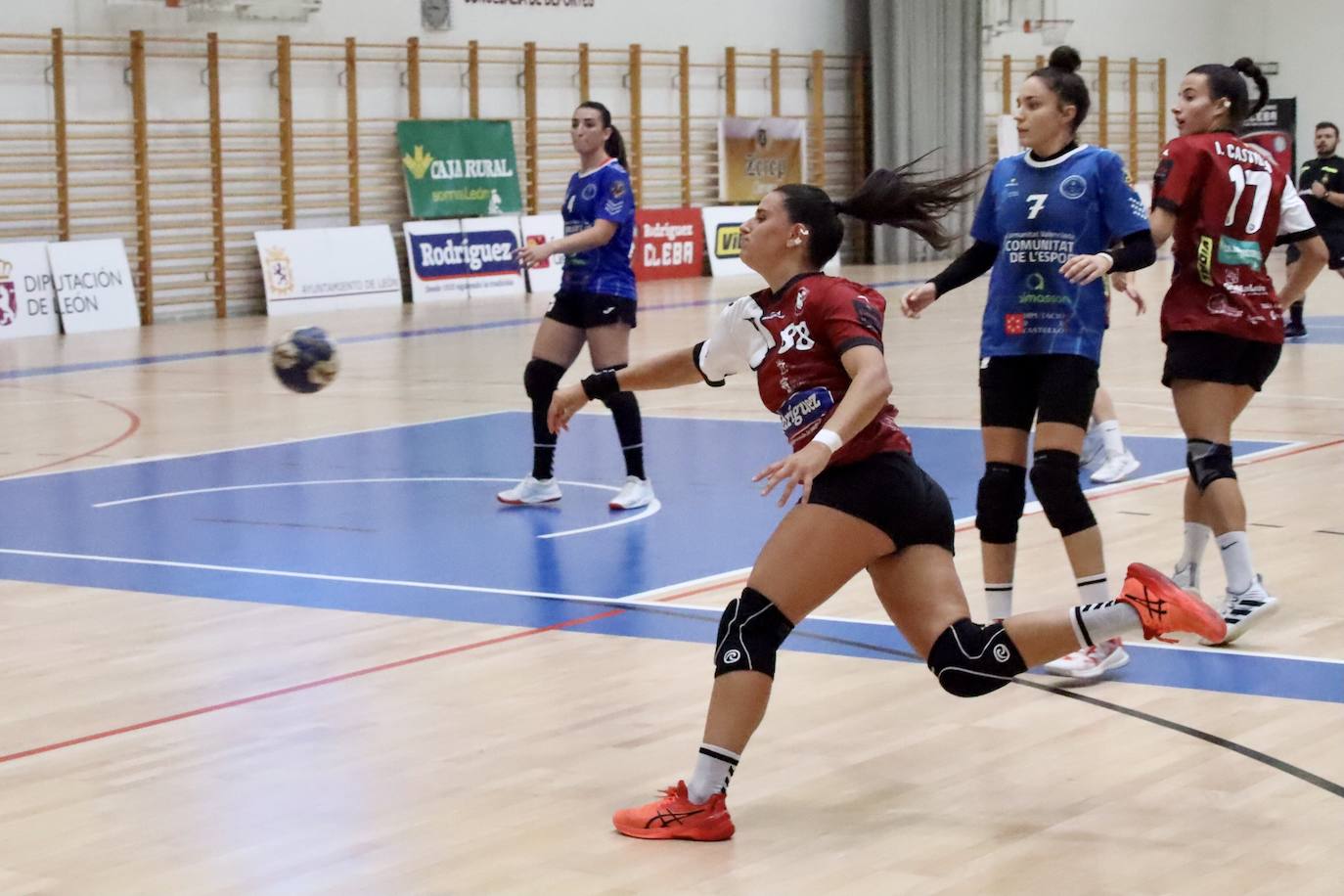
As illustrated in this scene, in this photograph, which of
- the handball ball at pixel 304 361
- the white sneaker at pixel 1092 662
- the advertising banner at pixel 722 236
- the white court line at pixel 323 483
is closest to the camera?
the white sneaker at pixel 1092 662

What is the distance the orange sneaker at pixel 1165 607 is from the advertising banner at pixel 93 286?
1615 centimetres

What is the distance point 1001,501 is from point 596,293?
10.5 ft

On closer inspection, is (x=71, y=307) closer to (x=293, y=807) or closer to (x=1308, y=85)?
(x=293, y=807)

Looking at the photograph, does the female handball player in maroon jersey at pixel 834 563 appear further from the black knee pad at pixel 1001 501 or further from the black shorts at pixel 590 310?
the black shorts at pixel 590 310

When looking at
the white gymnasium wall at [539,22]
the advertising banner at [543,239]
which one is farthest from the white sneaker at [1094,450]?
the advertising banner at [543,239]

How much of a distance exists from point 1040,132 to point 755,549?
2.41 m

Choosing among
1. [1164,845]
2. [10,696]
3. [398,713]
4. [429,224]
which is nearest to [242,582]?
[10,696]

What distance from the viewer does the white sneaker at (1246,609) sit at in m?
5.48

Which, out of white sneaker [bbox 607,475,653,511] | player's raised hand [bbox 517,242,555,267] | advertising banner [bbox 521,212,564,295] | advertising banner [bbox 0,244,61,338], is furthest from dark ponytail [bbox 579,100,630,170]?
advertising banner [bbox 521,212,564,295]

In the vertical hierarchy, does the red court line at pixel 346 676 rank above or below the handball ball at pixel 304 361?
below

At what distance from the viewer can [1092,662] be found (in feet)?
16.6

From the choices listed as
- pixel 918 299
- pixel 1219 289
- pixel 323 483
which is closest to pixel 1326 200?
pixel 323 483

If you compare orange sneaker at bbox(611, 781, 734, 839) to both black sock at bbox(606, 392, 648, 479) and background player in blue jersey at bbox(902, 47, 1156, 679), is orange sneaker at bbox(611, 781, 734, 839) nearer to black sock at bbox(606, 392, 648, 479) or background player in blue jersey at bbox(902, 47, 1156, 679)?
background player in blue jersey at bbox(902, 47, 1156, 679)

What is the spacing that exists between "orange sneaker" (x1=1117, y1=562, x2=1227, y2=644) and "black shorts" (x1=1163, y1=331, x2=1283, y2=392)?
186cm
